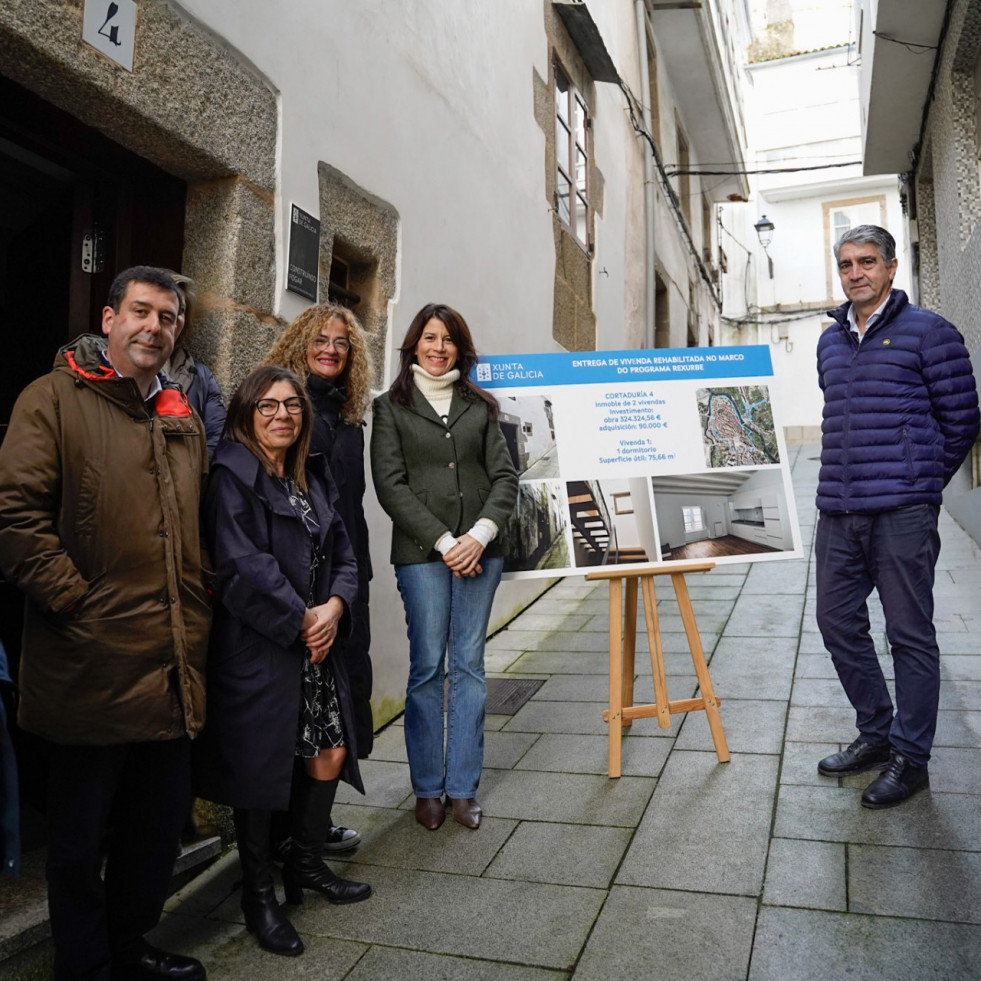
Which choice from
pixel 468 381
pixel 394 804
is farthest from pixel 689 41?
pixel 394 804

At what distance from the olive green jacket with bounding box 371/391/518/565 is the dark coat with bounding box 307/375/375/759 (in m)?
0.12

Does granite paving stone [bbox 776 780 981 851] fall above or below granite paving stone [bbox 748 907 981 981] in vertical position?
above

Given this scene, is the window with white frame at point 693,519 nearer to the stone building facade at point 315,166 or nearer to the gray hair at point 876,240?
the gray hair at point 876,240

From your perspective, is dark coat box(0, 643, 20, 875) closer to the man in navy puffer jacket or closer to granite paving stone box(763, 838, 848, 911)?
granite paving stone box(763, 838, 848, 911)

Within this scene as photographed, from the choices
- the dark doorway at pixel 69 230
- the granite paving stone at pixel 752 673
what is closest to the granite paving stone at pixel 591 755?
the granite paving stone at pixel 752 673

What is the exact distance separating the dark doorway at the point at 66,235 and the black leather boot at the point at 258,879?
3.47 feet

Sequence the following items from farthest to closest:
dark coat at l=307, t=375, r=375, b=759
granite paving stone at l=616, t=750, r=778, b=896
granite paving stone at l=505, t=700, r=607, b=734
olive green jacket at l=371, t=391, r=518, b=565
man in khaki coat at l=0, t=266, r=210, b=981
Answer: granite paving stone at l=505, t=700, r=607, b=734 → olive green jacket at l=371, t=391, r=518, b=565 → dark coat at l=307, t=375, r=375, b=759 → granite paving stone at l=616, t=750, r=778, b=896 → man in khaki coat at l=0, t=266, r=210, b=981

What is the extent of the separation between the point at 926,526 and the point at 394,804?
210cm

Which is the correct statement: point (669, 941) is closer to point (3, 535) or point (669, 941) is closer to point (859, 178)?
point (3, 535)

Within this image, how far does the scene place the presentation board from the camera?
348cm

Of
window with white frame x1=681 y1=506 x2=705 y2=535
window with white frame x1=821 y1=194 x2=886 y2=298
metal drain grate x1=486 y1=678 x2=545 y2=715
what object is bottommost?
metal drain grate x1=486 y1=678 x2=545 y2=715

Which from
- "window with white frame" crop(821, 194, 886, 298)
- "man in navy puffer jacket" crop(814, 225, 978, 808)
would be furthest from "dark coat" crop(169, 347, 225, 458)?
"window with white frame" crop(821, 194, 886, 298)

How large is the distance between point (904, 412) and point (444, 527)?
1.61 meters

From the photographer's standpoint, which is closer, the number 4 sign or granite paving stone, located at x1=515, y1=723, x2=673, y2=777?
the number 4 sign
